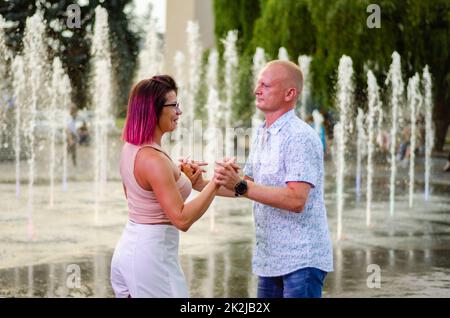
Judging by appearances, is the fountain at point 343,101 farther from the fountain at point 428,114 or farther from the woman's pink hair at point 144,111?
the woman's pink hair at point 144,111

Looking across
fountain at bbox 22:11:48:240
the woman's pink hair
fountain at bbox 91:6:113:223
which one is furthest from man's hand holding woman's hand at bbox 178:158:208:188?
fountain at bbox 22:11:48:240

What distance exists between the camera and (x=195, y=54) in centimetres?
3216

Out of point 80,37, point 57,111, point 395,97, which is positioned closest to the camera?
point 395,97

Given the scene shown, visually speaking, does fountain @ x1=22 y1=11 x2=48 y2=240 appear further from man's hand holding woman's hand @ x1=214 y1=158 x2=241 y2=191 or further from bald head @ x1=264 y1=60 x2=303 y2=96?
man's hand holding woman's hand @ x1=214 y1=158 x2=241 y2=191

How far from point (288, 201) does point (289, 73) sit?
21.2 inches

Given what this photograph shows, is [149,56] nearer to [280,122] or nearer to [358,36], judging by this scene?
[358,36]

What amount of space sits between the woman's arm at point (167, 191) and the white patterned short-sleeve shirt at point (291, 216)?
1.44 feet

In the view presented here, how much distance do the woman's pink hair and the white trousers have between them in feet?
1.09

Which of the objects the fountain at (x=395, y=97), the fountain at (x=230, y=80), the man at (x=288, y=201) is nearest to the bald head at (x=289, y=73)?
the man at (x=288, y=201)

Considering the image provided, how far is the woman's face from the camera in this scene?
134 inches

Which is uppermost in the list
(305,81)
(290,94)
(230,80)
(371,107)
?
(230,80)

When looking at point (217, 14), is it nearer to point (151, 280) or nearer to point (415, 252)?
point (415, 252)

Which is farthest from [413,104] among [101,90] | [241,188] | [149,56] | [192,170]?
[241,188]

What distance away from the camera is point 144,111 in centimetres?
338
